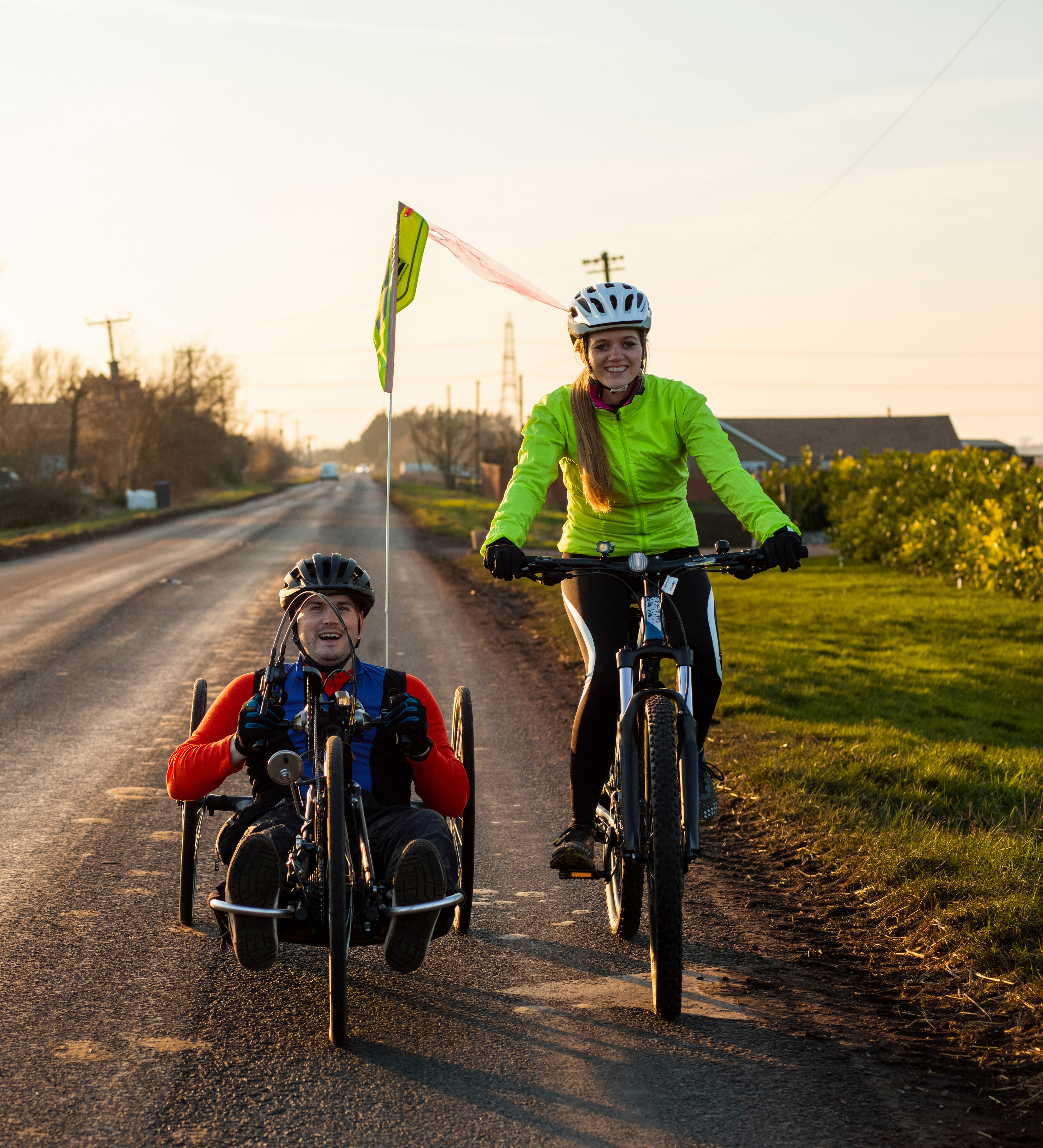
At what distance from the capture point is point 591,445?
4.25 metres

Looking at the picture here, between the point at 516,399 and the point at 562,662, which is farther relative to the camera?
the point at 516,399

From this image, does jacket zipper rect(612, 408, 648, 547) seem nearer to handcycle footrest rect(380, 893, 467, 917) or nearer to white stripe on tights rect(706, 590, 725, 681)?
white stripe on tights rect(706, 590, 725, 681)

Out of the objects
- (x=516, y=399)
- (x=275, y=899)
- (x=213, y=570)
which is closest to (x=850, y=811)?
(x=275, y=899)

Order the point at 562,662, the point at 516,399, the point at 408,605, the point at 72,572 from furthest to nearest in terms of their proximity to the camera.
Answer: the point at 516,399 < the point at 72,572 < the point at 408,605 < the point at 562,662

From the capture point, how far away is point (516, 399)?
83438 millimetres

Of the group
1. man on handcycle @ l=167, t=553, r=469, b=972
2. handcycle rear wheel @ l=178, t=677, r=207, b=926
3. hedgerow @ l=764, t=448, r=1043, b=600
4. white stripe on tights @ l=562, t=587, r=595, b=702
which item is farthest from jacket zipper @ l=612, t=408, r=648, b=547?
hedgerow @ l=764, t=448, r=1043, b=600

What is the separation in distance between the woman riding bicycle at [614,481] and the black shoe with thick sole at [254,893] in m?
1.12

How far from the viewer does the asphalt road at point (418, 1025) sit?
2.99 m

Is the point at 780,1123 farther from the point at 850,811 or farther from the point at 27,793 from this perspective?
the point at 27,793

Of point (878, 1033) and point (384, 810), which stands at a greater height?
point (384, 810)

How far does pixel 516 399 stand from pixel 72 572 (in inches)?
2547

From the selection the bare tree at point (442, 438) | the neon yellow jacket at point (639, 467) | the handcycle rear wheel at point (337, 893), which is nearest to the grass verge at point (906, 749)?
the neon yellow jacket at point (639, 467)

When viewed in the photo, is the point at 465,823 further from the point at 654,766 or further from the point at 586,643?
the point at 654,766

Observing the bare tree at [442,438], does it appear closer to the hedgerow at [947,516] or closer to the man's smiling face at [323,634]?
the hedgerow at [947,516]
